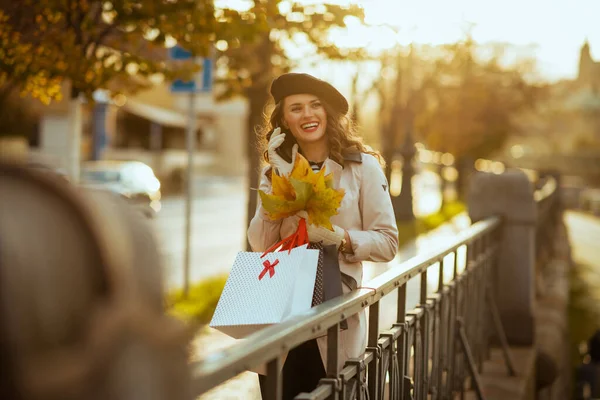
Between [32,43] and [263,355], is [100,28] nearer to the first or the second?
[32,43]

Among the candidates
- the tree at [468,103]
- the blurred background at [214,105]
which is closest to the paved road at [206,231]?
the blurred background at [214,105]

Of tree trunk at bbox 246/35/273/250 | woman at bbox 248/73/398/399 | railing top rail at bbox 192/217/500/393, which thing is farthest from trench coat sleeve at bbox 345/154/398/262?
tree trunk at bbox 246/35/273/250

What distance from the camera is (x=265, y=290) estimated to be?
3.20 metres

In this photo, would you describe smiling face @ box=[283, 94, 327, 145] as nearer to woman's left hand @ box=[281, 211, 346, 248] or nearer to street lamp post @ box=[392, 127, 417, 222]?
woman's left hand @ box=[281, 211, 346, 248]

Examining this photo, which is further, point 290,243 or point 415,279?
point 415,279

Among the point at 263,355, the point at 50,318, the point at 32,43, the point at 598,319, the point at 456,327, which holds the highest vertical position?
the point at 32,43

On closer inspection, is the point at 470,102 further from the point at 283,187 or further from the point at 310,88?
the point at 283,187

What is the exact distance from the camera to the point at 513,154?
94.5 m

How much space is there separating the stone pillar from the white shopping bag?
4.48 m

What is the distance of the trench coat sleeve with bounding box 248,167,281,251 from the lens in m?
3.54

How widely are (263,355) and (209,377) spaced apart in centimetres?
36

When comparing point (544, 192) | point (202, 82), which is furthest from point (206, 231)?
point (202, 82)

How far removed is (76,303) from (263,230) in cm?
253

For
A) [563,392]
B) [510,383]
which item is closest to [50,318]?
[510,383]
